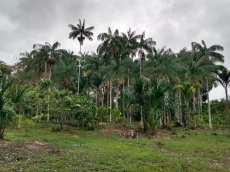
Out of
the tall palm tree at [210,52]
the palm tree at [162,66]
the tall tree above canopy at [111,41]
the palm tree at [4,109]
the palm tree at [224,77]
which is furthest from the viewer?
the tall tree above canopy at [111,41]

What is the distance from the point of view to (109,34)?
35031 mm

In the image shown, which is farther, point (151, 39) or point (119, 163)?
point (151, 39)

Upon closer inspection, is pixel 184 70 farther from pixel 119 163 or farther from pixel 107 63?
pixel 119 163

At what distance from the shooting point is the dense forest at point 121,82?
825 inches

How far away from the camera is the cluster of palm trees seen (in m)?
25.7

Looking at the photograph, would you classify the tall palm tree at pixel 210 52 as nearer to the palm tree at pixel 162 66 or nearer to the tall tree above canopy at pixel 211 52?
the tall tree above canopy at pixel 211 52

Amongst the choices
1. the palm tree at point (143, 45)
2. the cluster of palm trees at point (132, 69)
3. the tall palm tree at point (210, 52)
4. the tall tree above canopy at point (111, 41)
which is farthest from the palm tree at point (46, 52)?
the tall palm tree at point (210, 52)

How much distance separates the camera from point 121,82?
33938mm

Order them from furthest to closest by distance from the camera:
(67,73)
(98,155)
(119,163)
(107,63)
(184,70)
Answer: (107,63) → (67,73) → (184,70) → (98,155) → (119,163)

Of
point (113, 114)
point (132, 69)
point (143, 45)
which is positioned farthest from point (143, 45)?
point (113, 114)

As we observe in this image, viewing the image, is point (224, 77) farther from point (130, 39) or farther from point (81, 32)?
point (81, 32)

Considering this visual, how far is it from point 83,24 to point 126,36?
24.6 ft

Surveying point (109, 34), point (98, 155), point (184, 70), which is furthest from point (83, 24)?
point (98, 155)

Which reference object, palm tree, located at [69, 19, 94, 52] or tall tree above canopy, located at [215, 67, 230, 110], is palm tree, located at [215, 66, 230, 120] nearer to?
tall tree above canopy, located at [215, 67, 230, 110]
